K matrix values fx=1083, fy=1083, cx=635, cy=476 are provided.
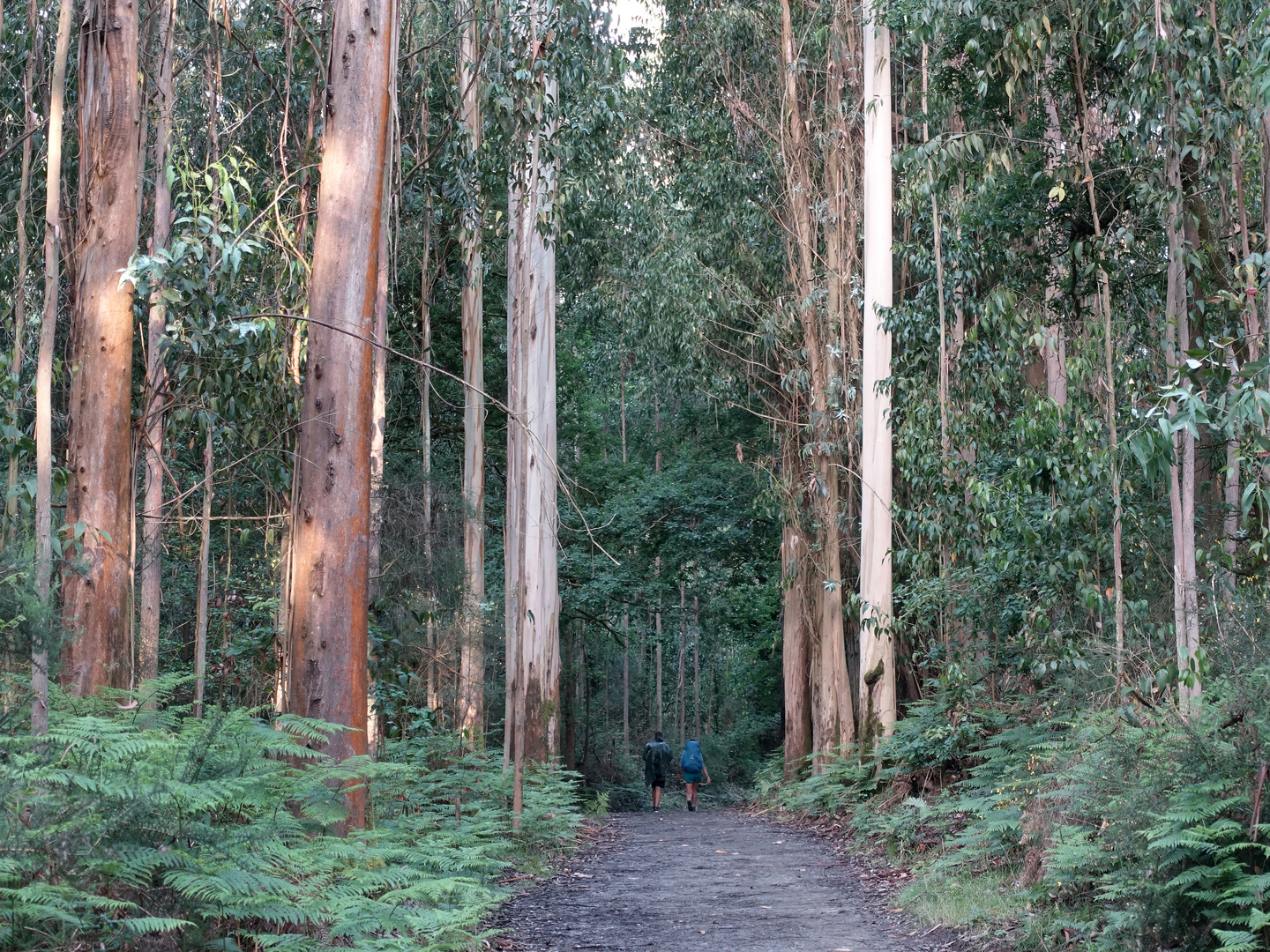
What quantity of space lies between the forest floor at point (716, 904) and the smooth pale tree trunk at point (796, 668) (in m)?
6.86

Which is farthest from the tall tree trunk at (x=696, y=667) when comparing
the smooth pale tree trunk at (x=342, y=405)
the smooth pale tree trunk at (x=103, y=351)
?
the smooth pale tree trunk at (x=342, y=405)

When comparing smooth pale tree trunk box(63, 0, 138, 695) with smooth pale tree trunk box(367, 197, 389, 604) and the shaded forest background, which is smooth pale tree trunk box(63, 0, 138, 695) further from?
smooth pale tree trunk box(367, 197, 389, 604)

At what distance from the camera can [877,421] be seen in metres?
14.2

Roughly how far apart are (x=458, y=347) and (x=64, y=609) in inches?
551

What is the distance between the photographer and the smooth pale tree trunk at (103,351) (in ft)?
22.5

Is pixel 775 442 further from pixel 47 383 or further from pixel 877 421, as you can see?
pixel 47 383

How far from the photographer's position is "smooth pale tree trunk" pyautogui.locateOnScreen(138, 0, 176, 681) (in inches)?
386

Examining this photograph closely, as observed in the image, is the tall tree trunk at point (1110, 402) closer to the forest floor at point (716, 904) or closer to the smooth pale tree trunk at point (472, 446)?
the forest floor at point (716, 904)

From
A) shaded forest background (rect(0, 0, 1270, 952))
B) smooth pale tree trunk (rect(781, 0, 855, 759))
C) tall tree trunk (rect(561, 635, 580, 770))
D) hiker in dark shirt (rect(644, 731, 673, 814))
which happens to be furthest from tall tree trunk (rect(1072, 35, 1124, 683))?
tall tree trunk (rect(561, 635, 580, 770))

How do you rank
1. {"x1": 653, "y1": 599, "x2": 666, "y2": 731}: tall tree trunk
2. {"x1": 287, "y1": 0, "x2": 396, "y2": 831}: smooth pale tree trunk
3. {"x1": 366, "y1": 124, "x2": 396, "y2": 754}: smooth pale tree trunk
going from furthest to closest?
{"x1": 653, "y1": 599, "x2": 666, "y2": 731}: tall tree trunk → {"x1": 366, "y1": 124, "x2": 396, "y2": 754}: smooth pale tree trunk → {"x1": 287, "y1": 0, "x2": 396, "y2": 831}: smooth pale tree trunk

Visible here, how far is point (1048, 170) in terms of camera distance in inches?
355

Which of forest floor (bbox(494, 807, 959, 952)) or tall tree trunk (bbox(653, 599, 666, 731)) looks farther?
tall tree trunk (bbox(653, 599, 666, 731))

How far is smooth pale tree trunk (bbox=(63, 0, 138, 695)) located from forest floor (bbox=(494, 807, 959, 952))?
10.6 ft

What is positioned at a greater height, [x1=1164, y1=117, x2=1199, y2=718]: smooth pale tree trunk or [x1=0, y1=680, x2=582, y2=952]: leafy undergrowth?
[x1=1164, y1=117, x2=1199, y2=718]: smooth pale tree trunk
